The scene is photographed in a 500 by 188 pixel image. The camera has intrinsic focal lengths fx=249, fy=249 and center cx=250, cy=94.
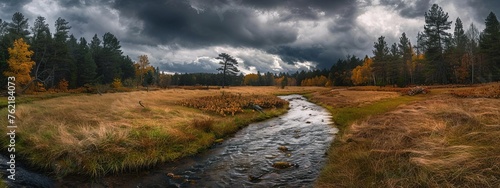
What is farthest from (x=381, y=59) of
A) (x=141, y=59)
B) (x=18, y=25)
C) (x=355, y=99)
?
(x=18, y=25)

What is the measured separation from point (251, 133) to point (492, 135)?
12.9 meters

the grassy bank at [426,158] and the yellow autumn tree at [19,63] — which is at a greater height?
the yellow autumn tree at [19,63]

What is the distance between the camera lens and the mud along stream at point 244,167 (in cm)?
902

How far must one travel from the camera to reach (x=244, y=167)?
34.9 ft

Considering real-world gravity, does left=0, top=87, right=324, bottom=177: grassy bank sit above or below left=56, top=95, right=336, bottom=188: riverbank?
above

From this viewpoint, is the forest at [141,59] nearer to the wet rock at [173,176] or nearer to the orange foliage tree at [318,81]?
the orange foliage tree at [318,81]

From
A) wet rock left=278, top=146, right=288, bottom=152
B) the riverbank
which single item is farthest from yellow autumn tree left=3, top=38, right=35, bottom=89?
wet rock left=278, top=146, right=288, bottom=152

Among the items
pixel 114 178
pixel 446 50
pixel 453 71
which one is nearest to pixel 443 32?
pixel 446 50

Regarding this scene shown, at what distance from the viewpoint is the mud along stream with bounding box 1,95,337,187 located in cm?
902

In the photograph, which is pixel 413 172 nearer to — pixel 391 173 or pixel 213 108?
pixel 391 173

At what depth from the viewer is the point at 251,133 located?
18.0 m

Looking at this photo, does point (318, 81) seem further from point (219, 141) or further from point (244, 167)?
point (244, 167)

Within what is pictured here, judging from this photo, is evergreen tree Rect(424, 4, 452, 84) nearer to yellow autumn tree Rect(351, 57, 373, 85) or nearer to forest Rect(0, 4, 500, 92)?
forest Rect(0, 4, 500, 92)

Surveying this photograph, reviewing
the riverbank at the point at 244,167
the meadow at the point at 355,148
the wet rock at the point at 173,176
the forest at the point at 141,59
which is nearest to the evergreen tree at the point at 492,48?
the forest at the point at 141,59
